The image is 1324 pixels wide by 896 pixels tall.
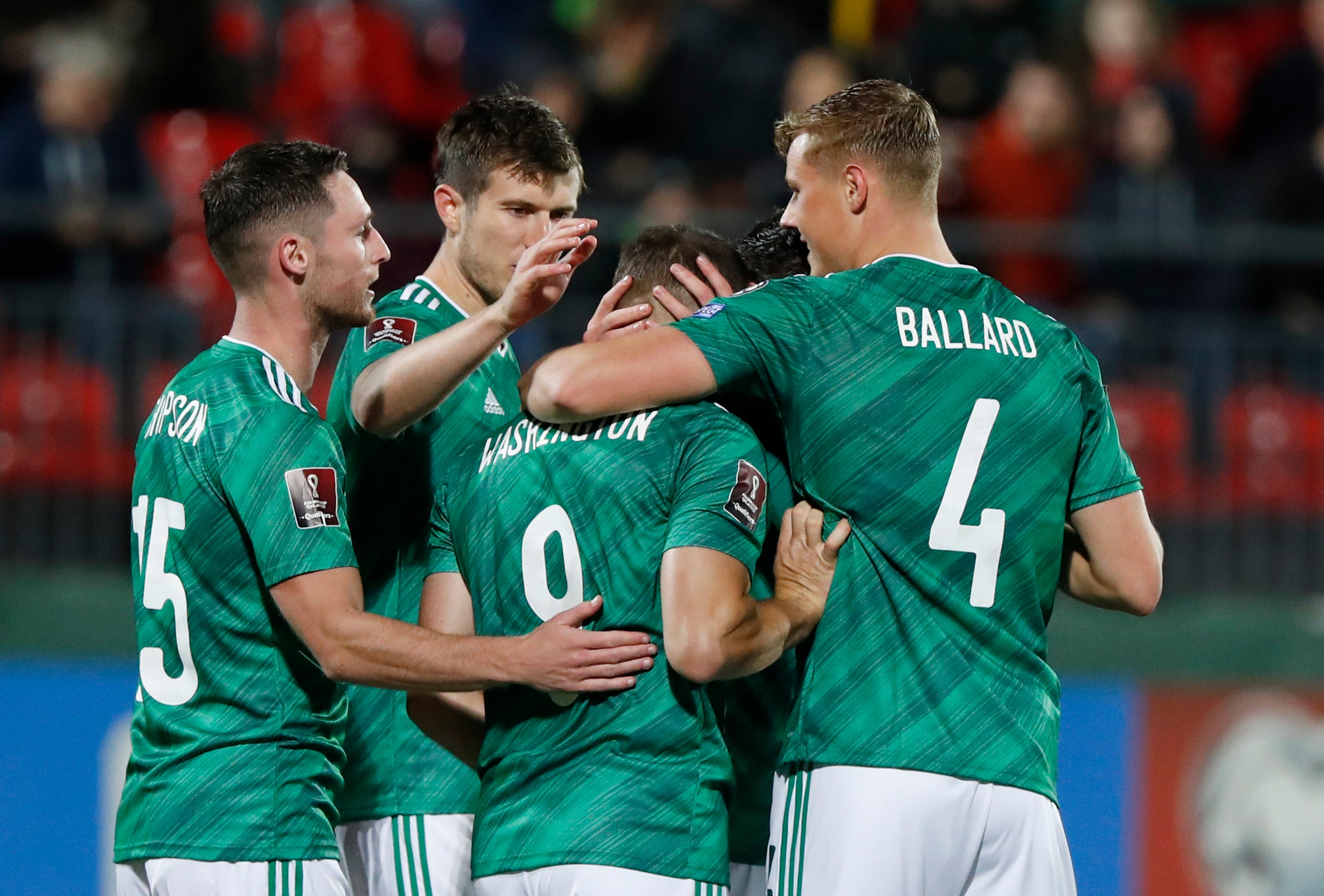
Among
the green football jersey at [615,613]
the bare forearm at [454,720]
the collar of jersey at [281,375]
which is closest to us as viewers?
the green football jersey at [615,613]

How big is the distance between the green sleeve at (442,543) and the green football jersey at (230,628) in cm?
33

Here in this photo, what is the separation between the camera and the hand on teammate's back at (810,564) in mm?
3670

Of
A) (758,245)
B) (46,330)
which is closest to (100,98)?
(46,330)

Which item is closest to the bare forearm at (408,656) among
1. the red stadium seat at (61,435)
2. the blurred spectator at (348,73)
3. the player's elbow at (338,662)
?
the player's elbow at (338,662)

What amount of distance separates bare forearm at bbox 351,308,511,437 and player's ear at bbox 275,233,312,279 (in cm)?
29

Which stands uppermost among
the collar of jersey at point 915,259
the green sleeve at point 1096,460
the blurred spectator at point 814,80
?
the blurred spectator at point 814,80

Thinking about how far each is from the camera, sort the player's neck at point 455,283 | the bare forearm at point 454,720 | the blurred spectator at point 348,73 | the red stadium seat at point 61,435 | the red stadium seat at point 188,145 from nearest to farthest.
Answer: the bare forearm at point 454,720, the player's neck at point 455,283, the red stadium seat at point 61,435, the red stadium seat at point 188,145, the blurred spectator at point 348,73

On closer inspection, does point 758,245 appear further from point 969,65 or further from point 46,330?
point 969,65

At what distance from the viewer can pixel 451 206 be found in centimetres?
461

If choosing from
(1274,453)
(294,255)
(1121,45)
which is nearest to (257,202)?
(294,255)

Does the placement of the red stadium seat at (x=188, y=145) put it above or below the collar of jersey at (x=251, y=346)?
above

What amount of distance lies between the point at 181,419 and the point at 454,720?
1017 mm

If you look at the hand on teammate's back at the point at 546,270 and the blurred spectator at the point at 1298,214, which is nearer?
the hand on teammate's back at the point at 546,270

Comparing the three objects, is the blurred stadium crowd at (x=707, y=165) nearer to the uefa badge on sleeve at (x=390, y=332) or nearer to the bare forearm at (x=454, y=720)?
the uefa badge on sleeve at (x=390, y=332)
